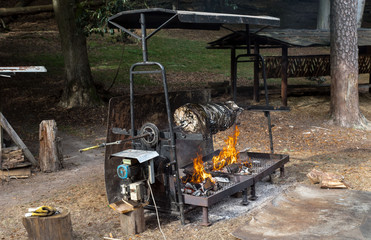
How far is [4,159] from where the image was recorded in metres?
9.02

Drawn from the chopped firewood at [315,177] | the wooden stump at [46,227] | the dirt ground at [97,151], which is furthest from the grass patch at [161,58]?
the wooden stump at [46,227]

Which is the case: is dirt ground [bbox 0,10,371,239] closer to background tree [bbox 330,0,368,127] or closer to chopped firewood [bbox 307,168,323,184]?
chopped firewood [bbox 307,168,323,184]

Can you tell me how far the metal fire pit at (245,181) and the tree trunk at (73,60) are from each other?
890 cm

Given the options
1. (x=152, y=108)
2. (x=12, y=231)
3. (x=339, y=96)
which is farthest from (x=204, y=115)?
(x=339, y=96)

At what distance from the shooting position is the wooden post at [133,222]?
19.1 ft

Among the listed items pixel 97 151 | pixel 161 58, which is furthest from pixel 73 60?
pixel 161 58

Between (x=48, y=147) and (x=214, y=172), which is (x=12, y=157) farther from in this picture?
(x=214, y=172)

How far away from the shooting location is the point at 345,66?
12.4m

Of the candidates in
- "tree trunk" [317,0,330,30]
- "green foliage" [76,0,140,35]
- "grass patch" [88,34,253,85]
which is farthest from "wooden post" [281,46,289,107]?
"tree trunk" [317,0,330,30]

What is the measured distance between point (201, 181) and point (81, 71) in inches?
398

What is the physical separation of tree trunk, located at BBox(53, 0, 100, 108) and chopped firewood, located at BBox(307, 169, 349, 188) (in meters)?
9.82

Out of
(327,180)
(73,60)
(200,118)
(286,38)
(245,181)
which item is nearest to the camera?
(245,181)

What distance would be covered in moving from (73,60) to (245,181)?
34.5 feet

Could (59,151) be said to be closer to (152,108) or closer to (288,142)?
(152,108)
